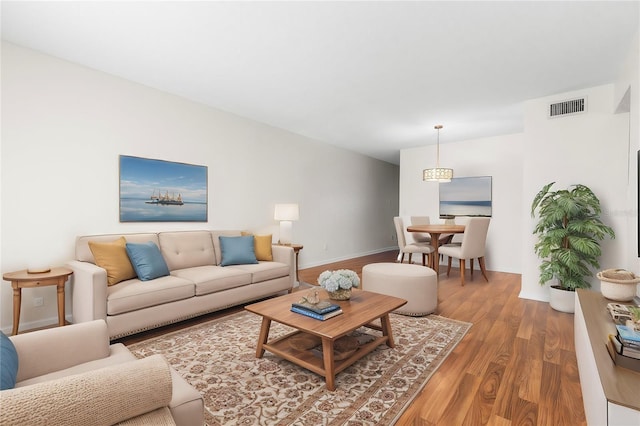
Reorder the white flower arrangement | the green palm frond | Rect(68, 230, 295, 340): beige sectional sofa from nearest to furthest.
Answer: the white flower arrangement
Rect(68, 230, 295, 340): beige sectional sofa
the green palm frond

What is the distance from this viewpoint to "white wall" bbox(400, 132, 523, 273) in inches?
213

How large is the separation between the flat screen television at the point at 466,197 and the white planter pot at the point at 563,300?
251cm

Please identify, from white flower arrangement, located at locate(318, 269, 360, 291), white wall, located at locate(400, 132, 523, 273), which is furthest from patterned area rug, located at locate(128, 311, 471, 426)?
white wall, located at locate(400, 132, 523, 273)

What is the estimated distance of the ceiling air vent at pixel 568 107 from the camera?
11.4ft

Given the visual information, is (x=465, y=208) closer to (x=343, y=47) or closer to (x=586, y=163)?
(x=586, y=163)

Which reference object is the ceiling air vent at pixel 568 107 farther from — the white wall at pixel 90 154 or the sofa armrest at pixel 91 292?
the sofa armrest at pixel 91 292

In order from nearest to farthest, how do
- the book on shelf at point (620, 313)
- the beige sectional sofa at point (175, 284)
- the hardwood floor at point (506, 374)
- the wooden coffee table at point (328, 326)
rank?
the hardwood floor at point (506, 374) < the book on shelf at point (620, 313) < the wooden coffee table at point (328, 326) < the beige sectional sofa at point (175, 284)

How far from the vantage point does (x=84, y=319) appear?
2.49 meters

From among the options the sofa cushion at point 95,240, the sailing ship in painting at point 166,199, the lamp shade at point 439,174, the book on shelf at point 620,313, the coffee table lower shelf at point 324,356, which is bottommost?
the coffee table lower shelf at point 324,356

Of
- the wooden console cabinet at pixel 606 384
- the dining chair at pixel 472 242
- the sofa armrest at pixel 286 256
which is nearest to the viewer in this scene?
the wooden console cabinet at pixel 606 384

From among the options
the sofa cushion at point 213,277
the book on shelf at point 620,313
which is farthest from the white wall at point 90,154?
the book on shelf at point 620,313

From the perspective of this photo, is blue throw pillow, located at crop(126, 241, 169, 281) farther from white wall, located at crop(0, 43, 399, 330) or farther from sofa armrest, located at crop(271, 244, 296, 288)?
sofa armrest, located at crop(271, 244, 296, 288)

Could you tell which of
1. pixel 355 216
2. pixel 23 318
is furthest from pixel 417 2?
pixel 355 216

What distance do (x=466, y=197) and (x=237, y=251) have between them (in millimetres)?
4431
